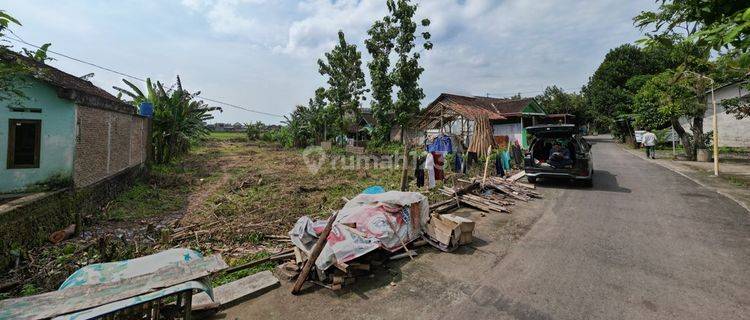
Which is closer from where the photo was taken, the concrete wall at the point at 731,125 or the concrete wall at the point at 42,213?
the concrete wall at the point at 42,213

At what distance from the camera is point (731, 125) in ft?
77.7

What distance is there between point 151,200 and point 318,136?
2353 centimetres

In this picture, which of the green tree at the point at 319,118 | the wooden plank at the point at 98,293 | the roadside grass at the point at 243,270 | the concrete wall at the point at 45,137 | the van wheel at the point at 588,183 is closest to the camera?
the wooden plank at the point at 98,293

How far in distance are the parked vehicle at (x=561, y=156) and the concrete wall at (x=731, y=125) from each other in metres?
21.5

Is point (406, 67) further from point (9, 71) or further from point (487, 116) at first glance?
point (9, 71)

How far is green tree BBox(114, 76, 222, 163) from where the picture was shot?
54.5ft

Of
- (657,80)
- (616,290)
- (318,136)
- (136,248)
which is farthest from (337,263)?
(318,136)

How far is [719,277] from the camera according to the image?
425 cm

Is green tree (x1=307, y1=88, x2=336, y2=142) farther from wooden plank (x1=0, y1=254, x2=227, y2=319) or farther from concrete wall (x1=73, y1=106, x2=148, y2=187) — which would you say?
wooden plank (x1=0, y1=254, x2=227, y2=319)

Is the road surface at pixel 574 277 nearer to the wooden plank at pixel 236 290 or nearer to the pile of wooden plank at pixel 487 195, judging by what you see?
the wooden plank at pixel 236 290

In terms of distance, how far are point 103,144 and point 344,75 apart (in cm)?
1946

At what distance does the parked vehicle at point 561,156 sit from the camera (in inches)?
398

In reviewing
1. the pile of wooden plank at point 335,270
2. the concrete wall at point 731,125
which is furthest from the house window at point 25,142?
the concrete wall at point 731,125

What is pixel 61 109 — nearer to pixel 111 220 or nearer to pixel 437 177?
pixel 111 220
